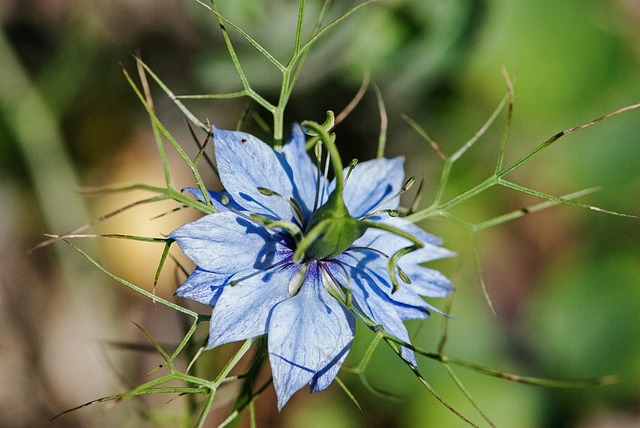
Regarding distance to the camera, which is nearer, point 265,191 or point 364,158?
point 265,191

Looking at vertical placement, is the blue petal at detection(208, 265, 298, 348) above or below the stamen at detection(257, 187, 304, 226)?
below

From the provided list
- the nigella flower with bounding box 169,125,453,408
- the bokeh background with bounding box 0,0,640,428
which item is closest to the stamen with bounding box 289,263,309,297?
the nigella flower with bounding box 169,125,453,408

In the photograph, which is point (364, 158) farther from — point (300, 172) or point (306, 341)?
point (306, 341)

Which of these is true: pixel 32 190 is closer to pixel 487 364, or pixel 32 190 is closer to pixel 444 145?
pixel 444 145

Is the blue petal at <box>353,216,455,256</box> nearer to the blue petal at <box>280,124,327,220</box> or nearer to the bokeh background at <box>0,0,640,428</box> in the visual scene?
the blue petal at <box>280,124,327,220</box>

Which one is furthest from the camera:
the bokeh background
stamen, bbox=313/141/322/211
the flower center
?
the bokeh background

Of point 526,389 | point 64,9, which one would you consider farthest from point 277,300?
point 64,9

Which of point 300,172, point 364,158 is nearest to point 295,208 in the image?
point 300,172
